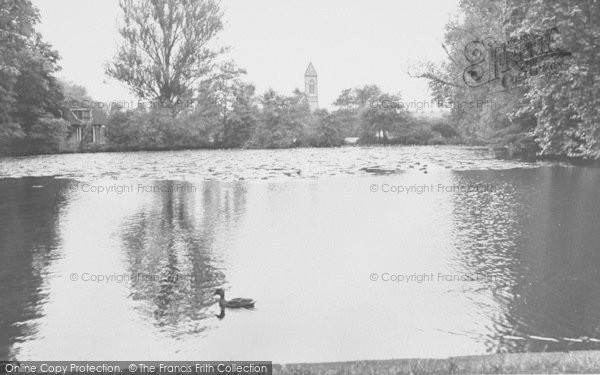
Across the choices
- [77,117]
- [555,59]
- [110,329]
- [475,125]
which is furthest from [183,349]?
[77,117]

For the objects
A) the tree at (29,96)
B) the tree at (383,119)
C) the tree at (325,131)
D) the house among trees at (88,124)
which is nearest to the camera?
the tree at (29,96)

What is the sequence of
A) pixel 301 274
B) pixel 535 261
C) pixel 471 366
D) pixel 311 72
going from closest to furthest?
pixel 471 366 < pixel 301 274 < pixel 535 261 < pixel 311 72

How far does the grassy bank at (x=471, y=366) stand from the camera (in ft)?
12.9

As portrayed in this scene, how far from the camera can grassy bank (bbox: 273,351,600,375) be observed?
3941 mm

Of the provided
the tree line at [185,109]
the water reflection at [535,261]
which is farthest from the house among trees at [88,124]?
the water reflection at [535,261]

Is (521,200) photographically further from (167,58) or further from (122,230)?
(167,58)

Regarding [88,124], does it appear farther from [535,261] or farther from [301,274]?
[535,261]

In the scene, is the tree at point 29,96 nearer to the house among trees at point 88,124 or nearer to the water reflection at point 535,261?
the house among trees at point 88,124

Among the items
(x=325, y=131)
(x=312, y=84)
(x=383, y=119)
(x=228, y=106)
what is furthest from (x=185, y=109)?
(x=312, y=84)

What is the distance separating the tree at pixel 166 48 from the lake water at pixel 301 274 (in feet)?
116

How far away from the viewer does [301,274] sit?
24.4ft

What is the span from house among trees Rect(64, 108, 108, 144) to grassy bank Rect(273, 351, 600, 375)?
58659mm

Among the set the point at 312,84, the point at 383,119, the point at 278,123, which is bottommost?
the point at 278,123

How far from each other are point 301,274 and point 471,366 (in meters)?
3.62
